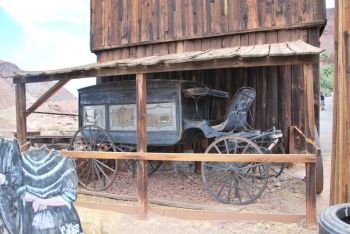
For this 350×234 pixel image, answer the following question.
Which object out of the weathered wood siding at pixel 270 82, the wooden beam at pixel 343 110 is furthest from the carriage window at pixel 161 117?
the wooden beam at pixel 343 110

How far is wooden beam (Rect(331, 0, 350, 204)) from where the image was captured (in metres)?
4.44

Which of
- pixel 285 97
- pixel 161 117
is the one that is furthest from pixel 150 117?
pixel 285 97

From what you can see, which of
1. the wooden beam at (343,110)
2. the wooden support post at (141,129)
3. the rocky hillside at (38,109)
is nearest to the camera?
the wooden beam at (343,110)

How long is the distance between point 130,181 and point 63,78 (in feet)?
10.4

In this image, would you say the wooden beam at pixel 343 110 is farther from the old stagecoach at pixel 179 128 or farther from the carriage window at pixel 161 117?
the carriage window at pixel 161 117

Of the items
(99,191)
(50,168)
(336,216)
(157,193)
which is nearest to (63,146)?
(99,191)

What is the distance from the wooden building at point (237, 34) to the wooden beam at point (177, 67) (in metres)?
2.82

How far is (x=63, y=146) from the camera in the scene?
953 cm

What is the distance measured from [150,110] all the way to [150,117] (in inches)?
6.0

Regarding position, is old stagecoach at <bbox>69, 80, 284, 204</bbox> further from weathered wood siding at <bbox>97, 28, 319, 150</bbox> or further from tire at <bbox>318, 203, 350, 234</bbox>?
tire at <bbox>318, 203, 350, 234</bbox>

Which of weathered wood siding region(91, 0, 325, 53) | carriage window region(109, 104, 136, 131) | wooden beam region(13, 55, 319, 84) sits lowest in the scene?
carriage window region(109, 104, 136, 131)

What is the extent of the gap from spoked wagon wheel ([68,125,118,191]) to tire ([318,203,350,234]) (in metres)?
5.49

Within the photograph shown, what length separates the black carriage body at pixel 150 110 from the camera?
780cm

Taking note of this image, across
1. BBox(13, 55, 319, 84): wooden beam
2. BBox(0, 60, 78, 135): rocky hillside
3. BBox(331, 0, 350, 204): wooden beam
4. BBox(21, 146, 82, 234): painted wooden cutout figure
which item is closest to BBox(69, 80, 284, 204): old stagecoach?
BBox(13, 55, 319, 84): wooden beam
